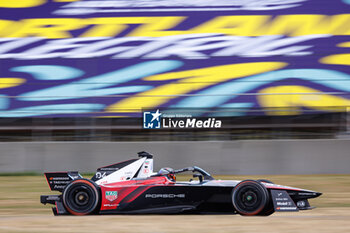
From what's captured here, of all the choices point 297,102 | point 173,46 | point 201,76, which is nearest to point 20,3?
point 173,46

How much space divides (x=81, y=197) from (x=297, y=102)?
5959mm

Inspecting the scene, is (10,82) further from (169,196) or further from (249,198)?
(249,198)

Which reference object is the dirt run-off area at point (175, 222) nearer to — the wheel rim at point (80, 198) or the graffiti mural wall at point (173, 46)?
the wheel rim at point (80, 198)

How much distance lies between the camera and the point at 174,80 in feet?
40.9

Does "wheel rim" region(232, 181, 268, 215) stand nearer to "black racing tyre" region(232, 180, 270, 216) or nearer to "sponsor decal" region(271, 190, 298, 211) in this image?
"black racing tyre" region(232, 180, 270, 216)

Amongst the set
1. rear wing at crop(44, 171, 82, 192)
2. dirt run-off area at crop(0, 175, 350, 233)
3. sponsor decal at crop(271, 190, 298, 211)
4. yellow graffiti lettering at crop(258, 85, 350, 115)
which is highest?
yellow graffiti lettering at crop(258, 85, 350, 115)

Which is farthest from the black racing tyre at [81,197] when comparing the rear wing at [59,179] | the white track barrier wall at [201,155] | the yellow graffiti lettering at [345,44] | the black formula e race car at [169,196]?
the yellow graffiti lettering at [345,44]

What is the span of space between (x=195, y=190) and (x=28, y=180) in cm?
495

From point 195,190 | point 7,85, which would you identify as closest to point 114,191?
point 195,190

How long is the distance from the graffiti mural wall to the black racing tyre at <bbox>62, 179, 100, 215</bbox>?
6376 millimetres

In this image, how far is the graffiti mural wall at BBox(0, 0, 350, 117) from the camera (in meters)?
12.5

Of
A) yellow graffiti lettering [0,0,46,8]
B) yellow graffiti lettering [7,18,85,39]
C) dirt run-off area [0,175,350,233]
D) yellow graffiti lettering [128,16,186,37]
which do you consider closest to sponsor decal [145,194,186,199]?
dirt run-off area [0,175,350,233]

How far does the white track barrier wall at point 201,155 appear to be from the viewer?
33.8ft

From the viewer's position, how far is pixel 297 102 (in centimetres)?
1058
